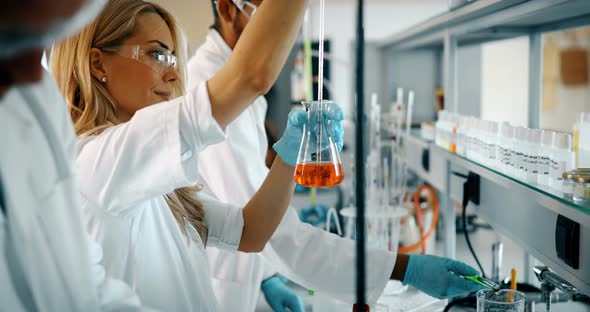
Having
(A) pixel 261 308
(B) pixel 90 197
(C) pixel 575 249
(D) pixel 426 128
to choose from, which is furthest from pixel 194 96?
(D) pixel 426 128


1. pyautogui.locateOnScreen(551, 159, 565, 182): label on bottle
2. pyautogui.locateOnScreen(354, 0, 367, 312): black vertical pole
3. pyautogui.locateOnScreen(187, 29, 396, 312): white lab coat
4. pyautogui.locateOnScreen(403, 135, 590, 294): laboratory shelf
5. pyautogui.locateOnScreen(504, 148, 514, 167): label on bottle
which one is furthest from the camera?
pyautogui.locateOnScreen(187, 29, 396, 312): white lab coat

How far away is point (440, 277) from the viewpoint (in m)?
1.37

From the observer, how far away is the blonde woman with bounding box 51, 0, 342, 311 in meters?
0.92

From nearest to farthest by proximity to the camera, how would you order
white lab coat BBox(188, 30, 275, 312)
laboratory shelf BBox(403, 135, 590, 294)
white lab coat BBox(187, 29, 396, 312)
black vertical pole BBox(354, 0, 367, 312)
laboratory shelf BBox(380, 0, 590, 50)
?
black vertical pole BBox(354, 0, 367, 312) < laboratory shelf BBox(403, 135, 590, 294) < laboratory shelf BBox(380, 0, 590, 50) < white lab coat BBox(187, 29, 396, 312) < white lab coat BBox(188, 30, 275, 312)

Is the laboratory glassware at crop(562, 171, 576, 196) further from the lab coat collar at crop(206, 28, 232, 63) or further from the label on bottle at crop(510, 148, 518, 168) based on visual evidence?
the lab coat collar at crop(206, 28, 232, 63)

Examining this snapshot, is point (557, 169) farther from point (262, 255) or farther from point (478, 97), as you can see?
point (478, 97)

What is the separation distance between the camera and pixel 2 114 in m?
0.70

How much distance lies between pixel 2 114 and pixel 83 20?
0.20 metres

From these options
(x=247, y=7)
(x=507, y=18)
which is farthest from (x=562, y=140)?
(x=247, y=7)

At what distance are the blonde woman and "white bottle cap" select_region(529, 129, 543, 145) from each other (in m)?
0.49

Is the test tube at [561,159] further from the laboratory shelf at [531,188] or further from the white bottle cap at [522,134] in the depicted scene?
the white bottle cap at [522,134]

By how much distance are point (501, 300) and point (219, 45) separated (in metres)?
1.28

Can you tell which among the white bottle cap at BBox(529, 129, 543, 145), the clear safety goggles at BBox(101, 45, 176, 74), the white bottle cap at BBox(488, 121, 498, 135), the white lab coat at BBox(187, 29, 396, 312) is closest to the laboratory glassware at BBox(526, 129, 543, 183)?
the white bottle cap at BBox(529, 129, 543, 145)

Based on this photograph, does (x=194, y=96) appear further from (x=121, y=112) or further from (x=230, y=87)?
(x=121, y=112)
